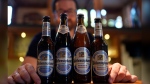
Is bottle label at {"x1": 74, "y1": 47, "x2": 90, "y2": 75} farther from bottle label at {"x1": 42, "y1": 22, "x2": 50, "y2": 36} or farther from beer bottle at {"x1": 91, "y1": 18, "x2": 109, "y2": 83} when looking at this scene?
bottle label at {"x1": 42, "y1": 22, "x2": 50, "y2": 36}

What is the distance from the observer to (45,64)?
0.68 m

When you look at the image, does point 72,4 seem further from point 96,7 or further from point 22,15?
point 22,15

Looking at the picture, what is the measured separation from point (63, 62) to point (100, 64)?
0.12 metres

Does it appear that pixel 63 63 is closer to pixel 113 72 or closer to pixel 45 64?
pixel 45 64

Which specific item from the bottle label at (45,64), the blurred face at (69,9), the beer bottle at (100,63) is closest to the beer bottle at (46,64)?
the bottle label at (45,64)

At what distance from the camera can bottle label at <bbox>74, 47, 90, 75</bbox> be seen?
0.69 metres

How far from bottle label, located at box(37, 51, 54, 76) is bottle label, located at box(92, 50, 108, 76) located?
0.14 meters

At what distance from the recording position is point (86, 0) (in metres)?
2.67

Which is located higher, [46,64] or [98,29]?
[98,29]

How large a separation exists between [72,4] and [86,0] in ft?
4.34

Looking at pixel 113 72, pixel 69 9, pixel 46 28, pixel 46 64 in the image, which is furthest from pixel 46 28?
pixel 69 9

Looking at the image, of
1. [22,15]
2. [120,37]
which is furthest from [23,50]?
[120,37]

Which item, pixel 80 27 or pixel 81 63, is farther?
pixel 80 27

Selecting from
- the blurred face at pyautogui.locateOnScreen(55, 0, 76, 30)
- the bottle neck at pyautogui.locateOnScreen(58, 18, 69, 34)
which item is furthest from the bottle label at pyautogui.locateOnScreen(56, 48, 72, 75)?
the blurred face at pyautogui.locateOnScreen(55, 0, 76, 30)
